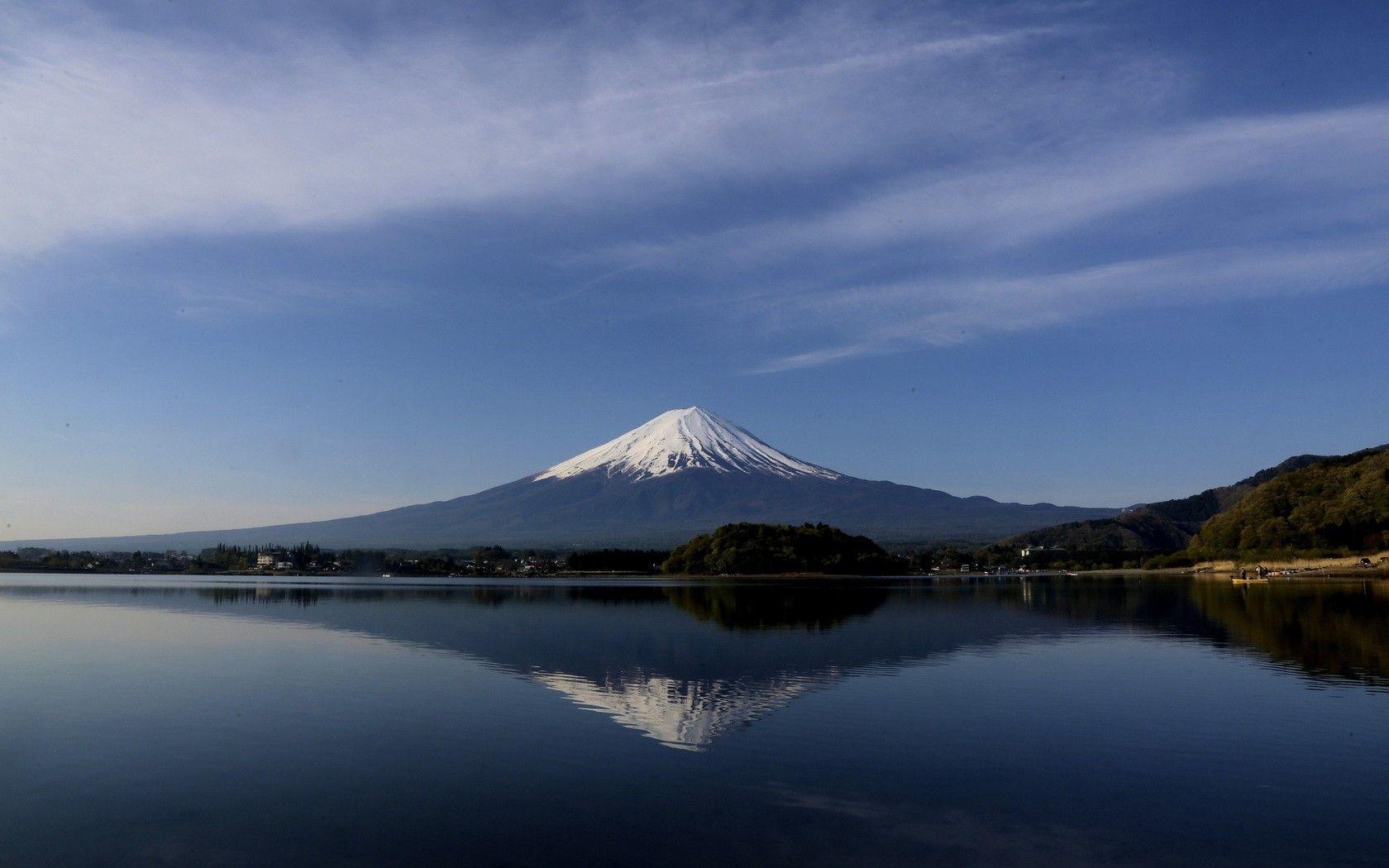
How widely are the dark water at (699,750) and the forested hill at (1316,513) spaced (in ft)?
249

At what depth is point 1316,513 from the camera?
106 metres

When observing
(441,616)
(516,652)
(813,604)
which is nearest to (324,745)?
(516,652)

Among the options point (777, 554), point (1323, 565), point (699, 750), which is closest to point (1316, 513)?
point (1323, 565)

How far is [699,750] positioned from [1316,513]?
367 ft

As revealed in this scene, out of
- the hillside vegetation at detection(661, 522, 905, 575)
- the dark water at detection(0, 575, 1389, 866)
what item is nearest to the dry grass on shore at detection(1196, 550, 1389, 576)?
the hillside vegetation at detection(661, 522, 905, 575)

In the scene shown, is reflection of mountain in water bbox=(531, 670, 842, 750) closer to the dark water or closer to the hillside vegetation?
the dark water

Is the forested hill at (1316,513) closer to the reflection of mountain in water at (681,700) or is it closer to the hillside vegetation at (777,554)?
the hillside vegetation at (777,554)

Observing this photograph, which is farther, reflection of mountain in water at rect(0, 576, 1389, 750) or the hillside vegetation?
the hillside vegetation

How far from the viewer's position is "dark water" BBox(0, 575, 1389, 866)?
11.5 meters

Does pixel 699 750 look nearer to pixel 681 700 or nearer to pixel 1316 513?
pixel 681 700

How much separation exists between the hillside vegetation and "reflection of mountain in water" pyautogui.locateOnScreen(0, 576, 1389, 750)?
51.8 m

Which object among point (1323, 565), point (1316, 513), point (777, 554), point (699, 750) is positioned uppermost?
point (1316, 513)

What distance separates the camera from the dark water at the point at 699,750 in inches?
454

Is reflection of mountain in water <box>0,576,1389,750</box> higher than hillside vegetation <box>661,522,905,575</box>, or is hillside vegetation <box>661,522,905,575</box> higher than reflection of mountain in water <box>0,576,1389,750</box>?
hillside vegetation <box>661,522,905,575</box>
